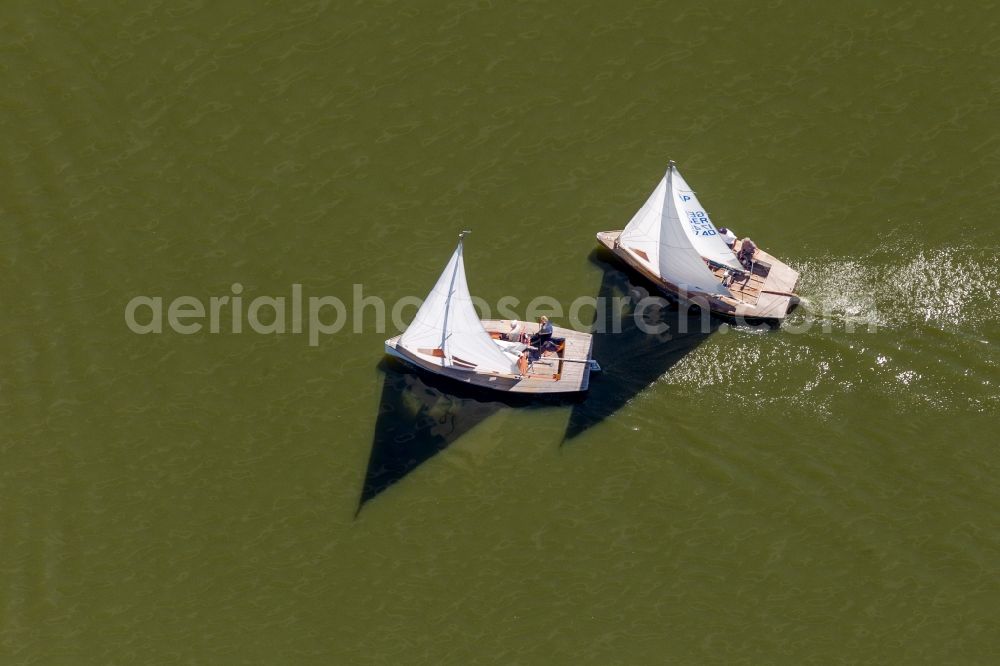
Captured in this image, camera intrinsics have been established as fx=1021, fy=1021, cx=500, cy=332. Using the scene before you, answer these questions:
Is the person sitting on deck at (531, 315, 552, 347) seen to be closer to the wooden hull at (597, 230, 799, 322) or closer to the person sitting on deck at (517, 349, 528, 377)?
the person sitting on deck at (517, 349, 528, 377)

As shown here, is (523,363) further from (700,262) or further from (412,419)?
(700,262)

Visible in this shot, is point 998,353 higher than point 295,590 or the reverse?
higher

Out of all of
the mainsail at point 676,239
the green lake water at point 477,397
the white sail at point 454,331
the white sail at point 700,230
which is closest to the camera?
the white sail at point 454,331

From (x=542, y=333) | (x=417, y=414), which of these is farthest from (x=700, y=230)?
(x=417, y=414)

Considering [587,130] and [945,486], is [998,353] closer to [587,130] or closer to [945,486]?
[945,486]

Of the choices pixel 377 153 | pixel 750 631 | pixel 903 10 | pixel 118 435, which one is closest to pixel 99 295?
pixel 118 435

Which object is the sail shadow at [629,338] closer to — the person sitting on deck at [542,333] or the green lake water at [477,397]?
the green lake water at [477,397]

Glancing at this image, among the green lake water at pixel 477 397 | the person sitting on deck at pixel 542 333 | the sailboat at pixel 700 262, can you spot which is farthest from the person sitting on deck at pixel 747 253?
the person sitting on deck at pixel 542 333
